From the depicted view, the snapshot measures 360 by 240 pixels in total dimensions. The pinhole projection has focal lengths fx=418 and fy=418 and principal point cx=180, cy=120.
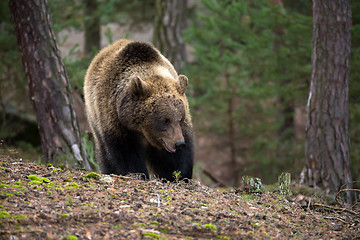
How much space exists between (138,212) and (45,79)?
402 centimetres

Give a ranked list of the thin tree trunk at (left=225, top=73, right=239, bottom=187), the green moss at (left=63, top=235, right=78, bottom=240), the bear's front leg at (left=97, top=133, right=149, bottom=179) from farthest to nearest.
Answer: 1. the thin tree trunk at (left=225, top=73, right=239, bottom=187)
2. the bear's front leg at (left=97, top=133, right=149, bottom=179)
3. the green moss at (left=63, top=235, right=78, bottom=240)

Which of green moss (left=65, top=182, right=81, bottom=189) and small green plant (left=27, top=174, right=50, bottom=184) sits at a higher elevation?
small green plant (left=27, top=174, right=50, bottom=184)

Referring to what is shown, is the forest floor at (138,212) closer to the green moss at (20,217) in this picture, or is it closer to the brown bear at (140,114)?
the green moss at (20,217)

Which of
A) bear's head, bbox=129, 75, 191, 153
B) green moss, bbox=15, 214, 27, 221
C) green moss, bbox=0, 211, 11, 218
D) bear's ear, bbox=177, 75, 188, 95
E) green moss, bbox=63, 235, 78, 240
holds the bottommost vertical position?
green moss, bbox=63, 235, 78, 240

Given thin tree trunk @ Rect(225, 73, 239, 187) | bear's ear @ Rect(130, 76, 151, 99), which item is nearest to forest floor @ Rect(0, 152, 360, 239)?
bear's ear @ Rect(130, 76, 151, 99)

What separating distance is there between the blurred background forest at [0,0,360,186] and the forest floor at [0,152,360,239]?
13.8 ft

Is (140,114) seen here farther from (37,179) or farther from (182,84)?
(37,179)

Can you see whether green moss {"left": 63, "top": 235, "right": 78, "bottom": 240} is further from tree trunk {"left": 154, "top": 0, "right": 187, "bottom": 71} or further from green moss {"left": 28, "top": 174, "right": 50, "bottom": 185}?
tree trunk {"left": 154, "top": 0, "right": 187, "bottom": 71}

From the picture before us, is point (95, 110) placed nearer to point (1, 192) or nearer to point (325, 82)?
point (1, 192)

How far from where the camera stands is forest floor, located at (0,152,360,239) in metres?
3.33

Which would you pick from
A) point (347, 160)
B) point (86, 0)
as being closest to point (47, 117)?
point (347, 160)

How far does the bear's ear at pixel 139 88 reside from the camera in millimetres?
5297

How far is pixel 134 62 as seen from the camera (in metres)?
5.98

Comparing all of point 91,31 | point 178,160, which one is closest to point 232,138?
point 91,31
